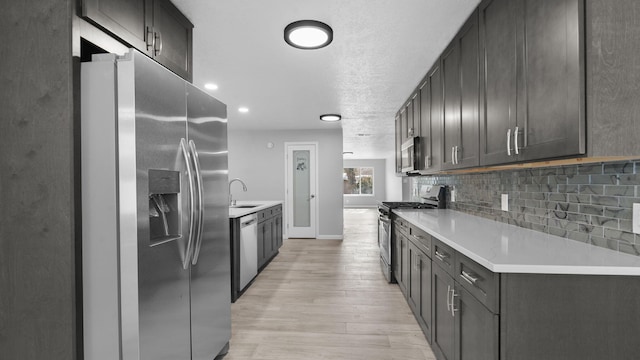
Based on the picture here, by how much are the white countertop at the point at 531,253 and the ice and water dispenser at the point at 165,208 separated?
1.46 meters

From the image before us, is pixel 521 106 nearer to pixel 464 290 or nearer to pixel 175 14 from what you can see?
pixel 464 290

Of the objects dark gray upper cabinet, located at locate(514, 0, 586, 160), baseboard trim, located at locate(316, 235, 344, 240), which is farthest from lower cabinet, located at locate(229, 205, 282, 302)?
dark gray upper cabinet, located at locate(514, 0, 586, 160)

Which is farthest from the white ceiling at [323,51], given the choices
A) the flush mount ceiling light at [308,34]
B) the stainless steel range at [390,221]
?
the stainless steel range at [390,221]

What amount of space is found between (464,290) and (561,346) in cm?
43

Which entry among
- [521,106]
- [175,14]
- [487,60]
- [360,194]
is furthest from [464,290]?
[360,194]

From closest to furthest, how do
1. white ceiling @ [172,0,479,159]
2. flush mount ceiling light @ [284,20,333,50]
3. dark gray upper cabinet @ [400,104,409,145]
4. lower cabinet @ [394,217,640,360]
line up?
lower cabinet @ [394,217,640,360], white ceiling @ [172,0,479,159], flush mount ceiling light @ [284,20,333,50], dark gray upper cabinet @ [400,104,409,145]

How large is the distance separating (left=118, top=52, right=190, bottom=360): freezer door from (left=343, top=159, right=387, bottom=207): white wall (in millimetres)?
13449

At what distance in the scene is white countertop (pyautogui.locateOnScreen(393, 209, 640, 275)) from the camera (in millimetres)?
1222

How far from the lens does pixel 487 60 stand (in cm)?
197

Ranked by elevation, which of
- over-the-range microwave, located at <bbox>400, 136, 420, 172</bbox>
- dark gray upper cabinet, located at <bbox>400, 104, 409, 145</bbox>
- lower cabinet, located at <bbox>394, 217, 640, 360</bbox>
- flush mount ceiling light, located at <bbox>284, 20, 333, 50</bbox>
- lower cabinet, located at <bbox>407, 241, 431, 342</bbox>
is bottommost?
lower cabinet, located at <bbox>407, 241, 431, 342</bbox>

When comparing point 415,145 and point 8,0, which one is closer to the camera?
point 8,0

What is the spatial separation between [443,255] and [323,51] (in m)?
1.92

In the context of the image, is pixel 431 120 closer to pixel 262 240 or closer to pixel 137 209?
pixel 262 240

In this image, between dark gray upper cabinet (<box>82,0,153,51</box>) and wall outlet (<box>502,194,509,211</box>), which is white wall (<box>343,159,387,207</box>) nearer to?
wall outlet (<box>502,194,509,211</box>)
